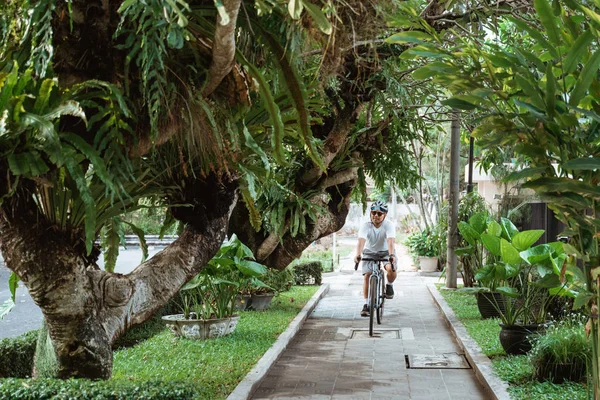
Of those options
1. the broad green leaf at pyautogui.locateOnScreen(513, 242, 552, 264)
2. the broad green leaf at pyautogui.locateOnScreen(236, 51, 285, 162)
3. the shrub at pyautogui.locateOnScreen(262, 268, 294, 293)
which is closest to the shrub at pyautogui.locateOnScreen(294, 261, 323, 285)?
the shrub at pyautogui.locateOnScreen(262, 268, 294, 293)

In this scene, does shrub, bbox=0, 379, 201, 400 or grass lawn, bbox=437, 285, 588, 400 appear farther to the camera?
grass lawn, bbox=437, 285, 588, 400

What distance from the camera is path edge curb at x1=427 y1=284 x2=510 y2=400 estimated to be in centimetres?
735

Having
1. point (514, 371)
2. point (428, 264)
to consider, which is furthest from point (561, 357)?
point (428, 264)

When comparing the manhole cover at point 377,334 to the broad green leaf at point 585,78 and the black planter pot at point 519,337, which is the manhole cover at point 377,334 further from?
the broad green leaf at point 585,78

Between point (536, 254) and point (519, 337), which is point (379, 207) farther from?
point (519, 337)

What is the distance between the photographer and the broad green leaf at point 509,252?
9492 millimetres

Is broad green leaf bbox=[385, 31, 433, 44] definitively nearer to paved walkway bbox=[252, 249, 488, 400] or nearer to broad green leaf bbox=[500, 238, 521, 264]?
paved walkway bbox=[252, 249, 488, 400]

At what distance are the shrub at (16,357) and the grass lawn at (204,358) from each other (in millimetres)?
858

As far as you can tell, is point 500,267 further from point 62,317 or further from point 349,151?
point 62,317

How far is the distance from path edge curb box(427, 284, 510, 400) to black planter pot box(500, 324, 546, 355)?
320 millimetres

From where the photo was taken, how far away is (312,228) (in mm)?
13719

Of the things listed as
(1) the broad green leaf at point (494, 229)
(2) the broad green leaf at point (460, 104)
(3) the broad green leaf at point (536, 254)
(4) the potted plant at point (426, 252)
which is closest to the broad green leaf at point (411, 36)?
(2) the broad green leaf at point (460, 104)

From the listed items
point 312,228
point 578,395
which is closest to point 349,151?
point 312,228

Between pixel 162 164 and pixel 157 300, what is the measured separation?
116 centimetres
